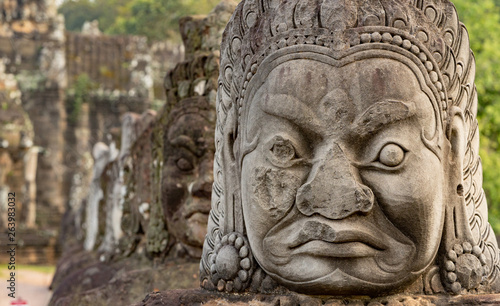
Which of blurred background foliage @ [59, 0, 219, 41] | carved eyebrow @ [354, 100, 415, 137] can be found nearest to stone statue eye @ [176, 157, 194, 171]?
carved eyebrow @ [354, 100, 415, 137]

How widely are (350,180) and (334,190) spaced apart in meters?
0.08

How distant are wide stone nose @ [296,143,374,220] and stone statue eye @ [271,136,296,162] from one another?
12 cm

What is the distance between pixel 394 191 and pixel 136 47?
68.2 feet

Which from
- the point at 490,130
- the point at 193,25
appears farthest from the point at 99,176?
the point at 490,130

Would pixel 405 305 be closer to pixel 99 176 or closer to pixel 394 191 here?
pixel 394 191

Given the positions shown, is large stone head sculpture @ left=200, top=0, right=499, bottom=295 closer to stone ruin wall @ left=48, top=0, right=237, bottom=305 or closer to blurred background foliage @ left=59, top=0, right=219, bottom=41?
stone ruin wall @ left=48, top=0, right=237, bottom=305

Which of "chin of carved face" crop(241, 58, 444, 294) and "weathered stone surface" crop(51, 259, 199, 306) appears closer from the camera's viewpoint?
"chin of carved face" crop(241, 58, 444, 294)

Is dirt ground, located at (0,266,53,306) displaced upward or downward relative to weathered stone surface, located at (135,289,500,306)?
downward

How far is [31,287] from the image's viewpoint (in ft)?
33.1

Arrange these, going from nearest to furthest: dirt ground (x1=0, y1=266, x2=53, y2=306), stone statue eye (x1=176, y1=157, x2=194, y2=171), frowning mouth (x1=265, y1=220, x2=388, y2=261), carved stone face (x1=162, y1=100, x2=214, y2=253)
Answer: frowning mouth (x1=265, y1=220, x2=388, y2=261)
carved stone face (x1=162, y1=100, x2=214, y2=253)
stone statue eye (x1=176, y1=157, x2=194, y2=171)
dirt ground (x1=0, y1=266, x2=53, y2=306)

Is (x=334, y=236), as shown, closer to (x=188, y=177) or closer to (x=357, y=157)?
(x=357, y=157)

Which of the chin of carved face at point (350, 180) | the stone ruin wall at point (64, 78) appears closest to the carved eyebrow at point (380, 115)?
the chin of carved face at point (350, 180)

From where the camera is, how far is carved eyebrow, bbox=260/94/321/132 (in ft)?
8.36

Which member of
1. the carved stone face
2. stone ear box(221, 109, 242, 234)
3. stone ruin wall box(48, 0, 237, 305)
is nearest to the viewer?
stone ear box(221, 109, 242, 234)
